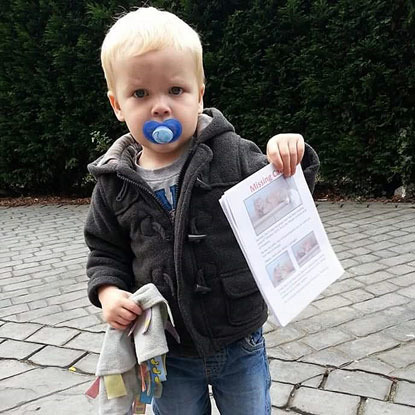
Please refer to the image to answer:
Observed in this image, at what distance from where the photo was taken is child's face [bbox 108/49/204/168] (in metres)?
1.35

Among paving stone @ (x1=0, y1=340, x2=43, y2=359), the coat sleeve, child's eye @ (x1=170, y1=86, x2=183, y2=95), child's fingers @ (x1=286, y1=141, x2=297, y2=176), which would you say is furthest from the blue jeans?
paving stone @ (x1=0, y1=340, x2=43, y2=359)

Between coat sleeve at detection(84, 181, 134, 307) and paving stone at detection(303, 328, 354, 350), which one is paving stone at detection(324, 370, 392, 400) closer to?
paving stone at detection(303, 328, 354, 350)

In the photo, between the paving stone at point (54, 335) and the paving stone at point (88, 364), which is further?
the paving stone at point (54, 335)

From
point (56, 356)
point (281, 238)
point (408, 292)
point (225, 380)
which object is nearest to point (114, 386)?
point (225, 380)

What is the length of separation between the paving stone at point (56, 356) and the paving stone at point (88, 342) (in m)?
0.05

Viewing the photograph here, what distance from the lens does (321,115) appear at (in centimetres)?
638

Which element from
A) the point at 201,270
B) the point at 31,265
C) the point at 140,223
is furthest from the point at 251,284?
the point at 31,265

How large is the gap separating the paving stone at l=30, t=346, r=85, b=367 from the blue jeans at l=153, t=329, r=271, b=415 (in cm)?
153

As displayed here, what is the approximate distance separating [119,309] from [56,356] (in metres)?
1.87

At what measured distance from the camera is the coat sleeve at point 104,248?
152 cm

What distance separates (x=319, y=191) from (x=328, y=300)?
4.00 metres

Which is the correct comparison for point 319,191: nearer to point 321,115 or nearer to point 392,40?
point 321,115

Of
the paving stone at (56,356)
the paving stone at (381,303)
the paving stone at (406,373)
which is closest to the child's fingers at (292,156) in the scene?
the paving stone at (406,373)

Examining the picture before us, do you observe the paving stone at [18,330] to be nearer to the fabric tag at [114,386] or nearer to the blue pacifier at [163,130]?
the fabric tag at [114,386]
